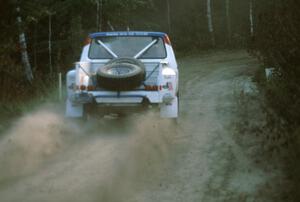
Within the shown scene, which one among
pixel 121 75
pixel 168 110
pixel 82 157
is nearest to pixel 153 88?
pixel 168 110

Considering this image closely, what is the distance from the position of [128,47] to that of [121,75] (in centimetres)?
170

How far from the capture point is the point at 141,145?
32.6ft

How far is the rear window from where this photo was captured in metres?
12.3

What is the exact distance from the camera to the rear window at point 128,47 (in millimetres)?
12273

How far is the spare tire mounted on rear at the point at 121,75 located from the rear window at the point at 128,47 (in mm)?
1111

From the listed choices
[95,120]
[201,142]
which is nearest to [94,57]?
[95,120]

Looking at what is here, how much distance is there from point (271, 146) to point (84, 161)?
295 centimetres

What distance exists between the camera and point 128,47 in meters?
12.4

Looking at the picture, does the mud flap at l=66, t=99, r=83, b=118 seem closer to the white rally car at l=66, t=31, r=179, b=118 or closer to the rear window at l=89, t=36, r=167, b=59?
the white rally car at l=66, t=31, r=179, b=118

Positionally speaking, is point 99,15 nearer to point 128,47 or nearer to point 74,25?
point 74,25

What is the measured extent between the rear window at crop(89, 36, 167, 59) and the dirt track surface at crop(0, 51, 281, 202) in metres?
1.43

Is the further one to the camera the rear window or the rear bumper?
the rear window

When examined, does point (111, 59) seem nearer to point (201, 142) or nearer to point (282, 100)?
point (201, 142)

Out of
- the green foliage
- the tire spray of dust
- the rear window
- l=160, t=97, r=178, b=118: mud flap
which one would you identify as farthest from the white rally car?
the green foliage
